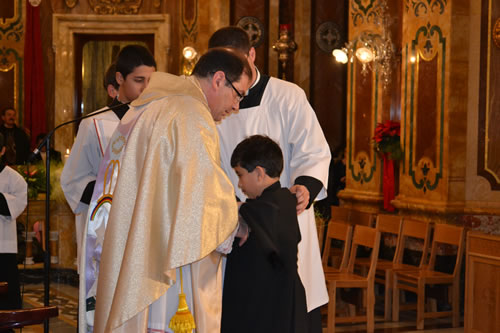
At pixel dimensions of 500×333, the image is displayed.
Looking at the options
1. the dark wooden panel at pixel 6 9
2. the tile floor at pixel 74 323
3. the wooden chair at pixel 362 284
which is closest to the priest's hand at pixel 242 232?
the wooden chair at pixel 362 284

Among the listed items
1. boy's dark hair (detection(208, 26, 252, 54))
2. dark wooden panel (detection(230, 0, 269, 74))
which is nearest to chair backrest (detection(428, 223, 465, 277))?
boy's dark hair (detection(208, 26, 252, 54))

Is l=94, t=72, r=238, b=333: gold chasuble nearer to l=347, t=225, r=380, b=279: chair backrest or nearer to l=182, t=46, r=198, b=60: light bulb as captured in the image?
l=347, t=225, r=380, b=279: chair backrest

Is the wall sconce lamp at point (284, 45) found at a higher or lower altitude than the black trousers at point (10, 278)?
higher

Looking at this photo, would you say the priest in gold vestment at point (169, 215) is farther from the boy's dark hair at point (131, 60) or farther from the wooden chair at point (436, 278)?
the wooden chair at point (436, 278)

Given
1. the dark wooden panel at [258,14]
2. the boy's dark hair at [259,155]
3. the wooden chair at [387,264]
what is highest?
the dark wooden panel at [258,14]

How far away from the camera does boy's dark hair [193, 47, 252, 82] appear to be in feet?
9.53

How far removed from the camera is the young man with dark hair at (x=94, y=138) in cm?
394

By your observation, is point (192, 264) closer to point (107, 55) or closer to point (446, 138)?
point (446, 138)

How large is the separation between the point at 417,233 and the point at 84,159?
446cm

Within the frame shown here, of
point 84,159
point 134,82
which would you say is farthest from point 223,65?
point 84,159

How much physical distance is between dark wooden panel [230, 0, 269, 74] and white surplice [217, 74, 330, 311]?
980cm

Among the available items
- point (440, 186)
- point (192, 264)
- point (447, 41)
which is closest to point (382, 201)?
point (440, 186)

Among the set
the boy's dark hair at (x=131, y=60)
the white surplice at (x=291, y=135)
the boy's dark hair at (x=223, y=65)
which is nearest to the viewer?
the boy's dark hair at (x=223, y=65)

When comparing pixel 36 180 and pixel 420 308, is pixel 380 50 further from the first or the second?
pixel 36 180
